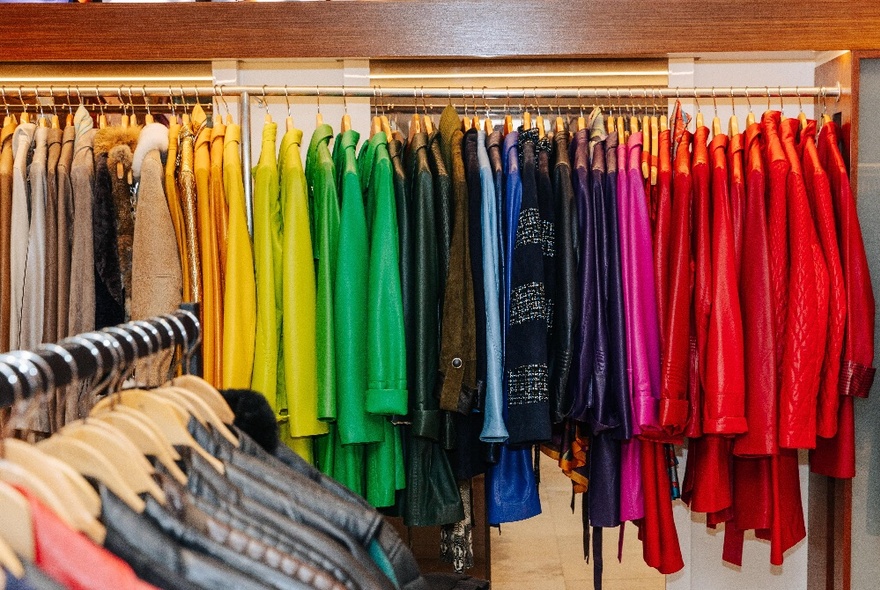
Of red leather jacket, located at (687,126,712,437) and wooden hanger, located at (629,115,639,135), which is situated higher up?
wooden hanger, located at (629,115,639,135)

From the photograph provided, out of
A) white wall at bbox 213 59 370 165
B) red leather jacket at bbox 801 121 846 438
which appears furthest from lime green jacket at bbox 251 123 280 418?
red leather jacket at bbox 801 121 846 438

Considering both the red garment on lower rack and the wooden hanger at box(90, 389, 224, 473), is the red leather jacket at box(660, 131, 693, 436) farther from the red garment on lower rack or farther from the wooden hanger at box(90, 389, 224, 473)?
the red garment on lower rack

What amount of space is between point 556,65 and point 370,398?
50.2 inches

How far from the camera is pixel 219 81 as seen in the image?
109 inches

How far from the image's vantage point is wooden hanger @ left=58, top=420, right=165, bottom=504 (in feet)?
3.44

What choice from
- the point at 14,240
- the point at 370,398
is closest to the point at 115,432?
the point at 370,398

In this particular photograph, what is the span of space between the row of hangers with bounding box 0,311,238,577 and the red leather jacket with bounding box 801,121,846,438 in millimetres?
1689

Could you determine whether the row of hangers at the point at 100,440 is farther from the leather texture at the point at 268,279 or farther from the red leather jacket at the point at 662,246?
the red leather jacket at the point at 662,246

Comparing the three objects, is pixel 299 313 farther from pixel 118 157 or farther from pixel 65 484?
pixel 65 484

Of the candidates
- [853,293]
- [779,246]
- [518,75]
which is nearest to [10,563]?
[779,246]

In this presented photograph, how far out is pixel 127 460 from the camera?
1.05m

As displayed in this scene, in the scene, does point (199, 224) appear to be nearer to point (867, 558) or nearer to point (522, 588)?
point (522, 588)

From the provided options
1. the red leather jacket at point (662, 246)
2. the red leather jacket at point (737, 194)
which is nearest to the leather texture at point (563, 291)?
the red leather jacket at point (662, 246)

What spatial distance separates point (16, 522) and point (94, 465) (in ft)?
0.62
